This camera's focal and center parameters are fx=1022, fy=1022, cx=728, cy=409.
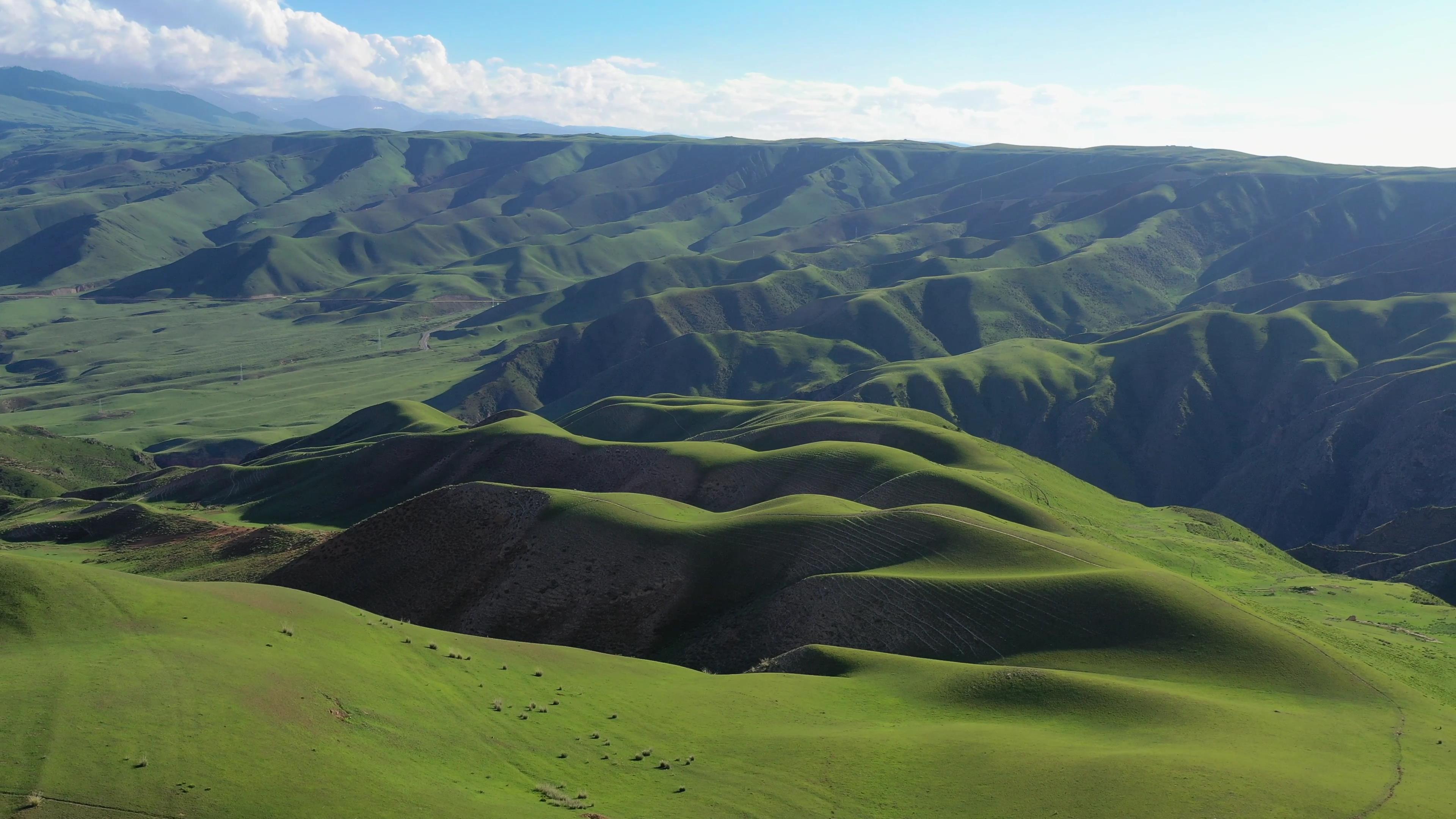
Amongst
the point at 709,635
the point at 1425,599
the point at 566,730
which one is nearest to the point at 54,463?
the point at 709,635

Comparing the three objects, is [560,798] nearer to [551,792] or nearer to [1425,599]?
[551,792]

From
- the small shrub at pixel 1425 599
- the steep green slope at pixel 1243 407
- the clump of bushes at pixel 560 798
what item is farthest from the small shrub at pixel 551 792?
the steep green slope at pixel 1243 407

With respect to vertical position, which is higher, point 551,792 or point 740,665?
point 551,792

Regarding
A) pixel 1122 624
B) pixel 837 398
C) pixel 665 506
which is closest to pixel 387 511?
pixel 665 506

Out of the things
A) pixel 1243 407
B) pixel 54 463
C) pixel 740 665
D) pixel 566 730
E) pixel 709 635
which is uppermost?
pixel 566 730

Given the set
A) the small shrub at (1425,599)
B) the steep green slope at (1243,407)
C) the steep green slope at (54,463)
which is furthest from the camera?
the steep green slope at (1243,407)

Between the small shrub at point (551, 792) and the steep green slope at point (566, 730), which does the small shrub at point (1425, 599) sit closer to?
the steep green slope at point (566, 730)

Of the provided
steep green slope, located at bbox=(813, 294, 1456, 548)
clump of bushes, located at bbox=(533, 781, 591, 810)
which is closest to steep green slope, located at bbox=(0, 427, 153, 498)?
steep green slope, located at bbox=(813, 294, 1456, 548)

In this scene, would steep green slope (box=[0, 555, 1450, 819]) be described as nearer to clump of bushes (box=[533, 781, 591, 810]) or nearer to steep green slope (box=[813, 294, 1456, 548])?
clump of bushes (box=[533, 781, 591, 810])

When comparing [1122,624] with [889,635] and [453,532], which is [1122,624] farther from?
[453,532]
